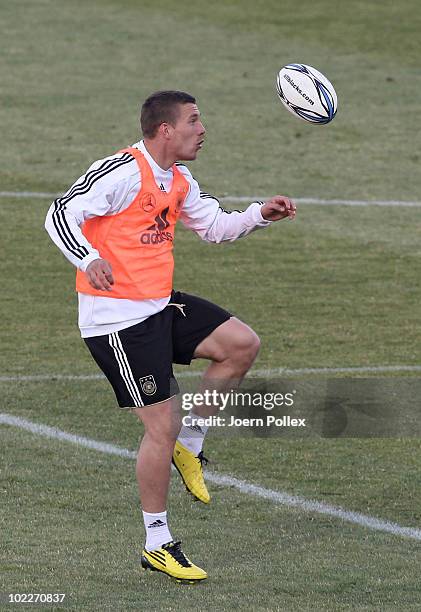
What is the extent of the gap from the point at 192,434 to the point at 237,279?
20.8ft

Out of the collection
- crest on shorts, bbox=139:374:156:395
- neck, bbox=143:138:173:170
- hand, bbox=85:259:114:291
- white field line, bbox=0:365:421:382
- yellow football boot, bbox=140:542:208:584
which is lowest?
white field line, bbox=0:365:421:382

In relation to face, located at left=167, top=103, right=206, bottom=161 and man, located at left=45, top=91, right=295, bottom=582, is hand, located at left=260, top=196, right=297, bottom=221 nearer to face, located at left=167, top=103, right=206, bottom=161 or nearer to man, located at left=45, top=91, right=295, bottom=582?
man, located at left=45, top=91, right=295, bottom=582

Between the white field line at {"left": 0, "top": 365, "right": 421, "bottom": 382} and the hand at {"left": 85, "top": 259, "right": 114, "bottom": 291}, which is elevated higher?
the hand at {"left": 85, "top": 259, "right": 114, "bottom": 291}

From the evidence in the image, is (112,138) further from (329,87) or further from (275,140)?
(329,87)

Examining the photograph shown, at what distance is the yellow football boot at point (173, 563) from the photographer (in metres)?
7.18

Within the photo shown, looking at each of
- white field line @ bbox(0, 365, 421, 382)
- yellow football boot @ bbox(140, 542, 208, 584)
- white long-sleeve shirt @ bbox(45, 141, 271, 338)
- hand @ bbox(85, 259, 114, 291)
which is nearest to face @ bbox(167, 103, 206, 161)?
white long-sleeve shirt @ bbox(45, 141, 271, 338)

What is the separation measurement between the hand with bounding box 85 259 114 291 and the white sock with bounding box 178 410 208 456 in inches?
53.5

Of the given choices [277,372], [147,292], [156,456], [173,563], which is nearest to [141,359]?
[147,292]

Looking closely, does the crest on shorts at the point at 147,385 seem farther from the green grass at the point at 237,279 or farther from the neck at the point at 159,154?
the neck at the point at 159,154

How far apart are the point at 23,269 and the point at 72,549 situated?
7.38 metres

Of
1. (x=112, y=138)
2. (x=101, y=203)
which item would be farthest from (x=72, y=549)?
(x=112, y=138)

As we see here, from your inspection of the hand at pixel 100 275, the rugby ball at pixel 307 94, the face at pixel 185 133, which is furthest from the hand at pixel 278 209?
the hand at pixel 100 275

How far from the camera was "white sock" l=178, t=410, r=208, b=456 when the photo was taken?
814 centimetres

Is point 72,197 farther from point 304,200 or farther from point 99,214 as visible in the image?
point 304,200
